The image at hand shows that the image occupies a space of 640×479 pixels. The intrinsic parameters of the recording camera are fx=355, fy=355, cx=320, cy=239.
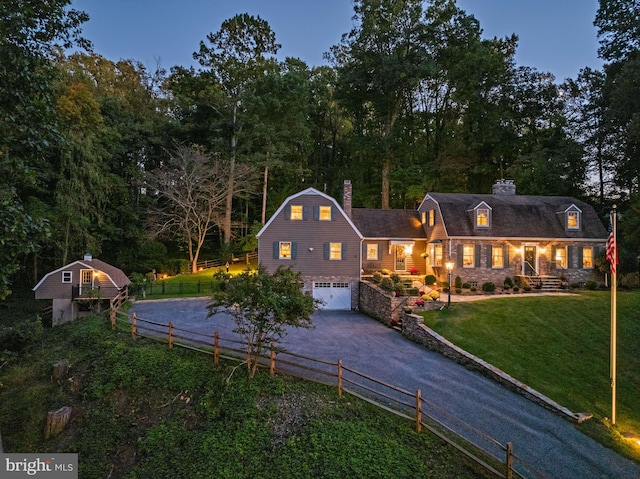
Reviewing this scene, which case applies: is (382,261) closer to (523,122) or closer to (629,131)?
(629,131)

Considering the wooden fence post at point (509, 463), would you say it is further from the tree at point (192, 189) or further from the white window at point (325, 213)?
the tree at point (192, 189)

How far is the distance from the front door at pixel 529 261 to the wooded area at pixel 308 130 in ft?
13.9

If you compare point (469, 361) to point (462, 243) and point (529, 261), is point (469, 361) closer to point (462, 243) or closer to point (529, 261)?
point (462, 243)

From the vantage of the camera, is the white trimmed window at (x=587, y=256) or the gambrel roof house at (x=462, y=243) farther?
the white trimmed window at (x=587, y=256)

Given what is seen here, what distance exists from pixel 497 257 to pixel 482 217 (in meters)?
2.42

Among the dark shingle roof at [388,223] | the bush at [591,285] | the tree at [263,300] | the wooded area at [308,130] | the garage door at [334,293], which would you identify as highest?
the wooded area at [308,130]

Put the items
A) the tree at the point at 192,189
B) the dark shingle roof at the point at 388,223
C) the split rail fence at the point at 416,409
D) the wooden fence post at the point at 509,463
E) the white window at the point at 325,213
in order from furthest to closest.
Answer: the tree at the point at 192,189, the dark shingle roof at the point at 388,223, the white window at the point at 325,213, the split rail fence at the point at 416,409, the wooden fence post at the point at 509,463

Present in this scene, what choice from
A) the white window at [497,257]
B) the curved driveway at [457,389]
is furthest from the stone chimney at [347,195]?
the white window at [497,257]

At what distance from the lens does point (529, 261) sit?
20422 mm

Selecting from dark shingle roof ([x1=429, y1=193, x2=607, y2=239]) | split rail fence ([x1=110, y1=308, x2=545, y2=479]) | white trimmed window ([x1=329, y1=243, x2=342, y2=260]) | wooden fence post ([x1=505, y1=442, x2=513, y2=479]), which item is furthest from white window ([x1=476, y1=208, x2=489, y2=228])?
wooden fence post ([x1=505, y1=442, x2=513, y2=479])

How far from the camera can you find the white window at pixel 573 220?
67.9 feet

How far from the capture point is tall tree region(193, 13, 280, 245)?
29.4 m

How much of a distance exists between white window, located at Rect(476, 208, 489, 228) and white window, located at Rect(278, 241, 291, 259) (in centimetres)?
1086

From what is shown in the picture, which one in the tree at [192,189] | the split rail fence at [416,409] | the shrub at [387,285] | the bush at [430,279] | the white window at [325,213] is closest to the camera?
the split rail fence at [416,409]
